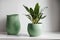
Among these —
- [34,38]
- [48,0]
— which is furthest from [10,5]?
[34,38]

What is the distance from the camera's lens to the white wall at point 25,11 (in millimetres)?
1151

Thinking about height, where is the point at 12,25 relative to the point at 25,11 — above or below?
below

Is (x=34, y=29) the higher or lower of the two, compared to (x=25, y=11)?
lower

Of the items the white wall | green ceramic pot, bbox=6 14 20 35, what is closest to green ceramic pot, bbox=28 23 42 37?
green ceramic pot, bbox=6 14 20 35

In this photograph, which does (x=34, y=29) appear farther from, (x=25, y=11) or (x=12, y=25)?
(x=25, y=11)

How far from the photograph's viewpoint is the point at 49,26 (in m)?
1.17

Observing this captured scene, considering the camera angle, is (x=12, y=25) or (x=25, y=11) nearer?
(x=12, y=25)

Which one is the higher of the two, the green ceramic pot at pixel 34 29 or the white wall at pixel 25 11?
the white wall at pixel 25 11

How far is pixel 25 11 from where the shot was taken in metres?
1.15

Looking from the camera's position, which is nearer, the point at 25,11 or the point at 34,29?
the point at 34,29

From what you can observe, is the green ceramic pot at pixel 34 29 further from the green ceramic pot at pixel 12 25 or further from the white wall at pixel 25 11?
the white wall at pixel 25 11

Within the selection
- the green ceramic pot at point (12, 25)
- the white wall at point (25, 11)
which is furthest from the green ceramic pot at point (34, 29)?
the white wall at point (25, 11)

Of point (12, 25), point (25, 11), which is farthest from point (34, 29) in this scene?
point (25, 11)

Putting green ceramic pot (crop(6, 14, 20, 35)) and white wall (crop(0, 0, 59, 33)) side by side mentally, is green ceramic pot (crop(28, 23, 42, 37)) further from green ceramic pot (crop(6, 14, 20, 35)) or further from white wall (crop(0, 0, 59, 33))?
white wall (crop(0, 0, 59, 33))
